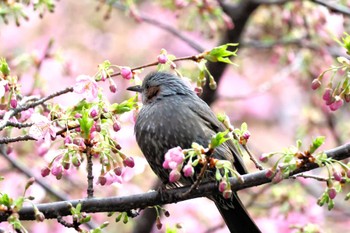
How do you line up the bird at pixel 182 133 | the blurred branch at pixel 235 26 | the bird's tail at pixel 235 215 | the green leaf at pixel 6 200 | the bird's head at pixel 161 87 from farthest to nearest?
1. the blurred branch at pixel 235 26
2. the bird's head at pixel 161 87
3. the bird's tail at pixel 235 215
4. the bird at pixel 182 133
5. the green leaf at pixel 6 200

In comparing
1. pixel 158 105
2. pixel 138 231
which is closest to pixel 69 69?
pixel 158 105

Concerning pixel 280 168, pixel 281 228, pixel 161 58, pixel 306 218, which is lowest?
pixel 281 228

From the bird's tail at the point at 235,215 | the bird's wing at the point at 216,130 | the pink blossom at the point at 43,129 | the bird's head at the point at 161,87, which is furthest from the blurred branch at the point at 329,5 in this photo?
the pink blossom at the point at 43,129

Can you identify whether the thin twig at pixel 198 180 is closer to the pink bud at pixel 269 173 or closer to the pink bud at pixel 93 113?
the pink bud at pixel 269 173

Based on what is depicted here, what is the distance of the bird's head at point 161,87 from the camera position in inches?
144

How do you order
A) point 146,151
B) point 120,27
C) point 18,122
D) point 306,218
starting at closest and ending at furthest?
1. point 18,122
2. point 146,151
3. point 306,218
4. point 120,27

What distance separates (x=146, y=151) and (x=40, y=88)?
1.00m

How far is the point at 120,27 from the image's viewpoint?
30.9 ft

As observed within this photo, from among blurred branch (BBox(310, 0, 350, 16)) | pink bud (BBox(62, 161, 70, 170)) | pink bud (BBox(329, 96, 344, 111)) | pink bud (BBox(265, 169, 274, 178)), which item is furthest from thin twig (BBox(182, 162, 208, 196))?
A: blurred branch (BBox(310, 0, 350, 16))

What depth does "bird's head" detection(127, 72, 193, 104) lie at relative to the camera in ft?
12.0

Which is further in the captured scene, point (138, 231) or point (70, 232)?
point (70, 232)

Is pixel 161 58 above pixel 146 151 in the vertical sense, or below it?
above

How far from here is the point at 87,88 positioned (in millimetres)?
2615

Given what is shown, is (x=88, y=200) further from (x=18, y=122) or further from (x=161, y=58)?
(x=161, y=58)
